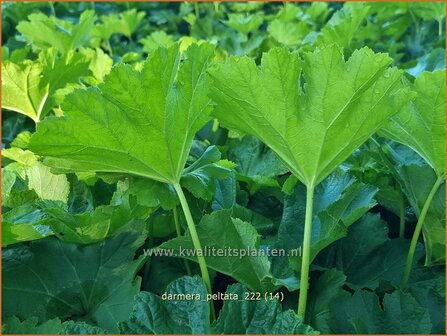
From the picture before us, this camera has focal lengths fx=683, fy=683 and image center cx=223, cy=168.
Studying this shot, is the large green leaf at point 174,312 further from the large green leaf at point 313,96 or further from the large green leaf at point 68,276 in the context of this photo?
the large green leaf at point 313,96

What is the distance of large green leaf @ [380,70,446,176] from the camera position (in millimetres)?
1046

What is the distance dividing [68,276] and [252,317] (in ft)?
1.00

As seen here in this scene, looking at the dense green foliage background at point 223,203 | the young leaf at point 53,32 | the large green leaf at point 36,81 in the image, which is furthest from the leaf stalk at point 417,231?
the young leaf at point 53,32

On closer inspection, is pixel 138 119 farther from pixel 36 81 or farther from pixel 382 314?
pixel 36 81

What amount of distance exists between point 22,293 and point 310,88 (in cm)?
53

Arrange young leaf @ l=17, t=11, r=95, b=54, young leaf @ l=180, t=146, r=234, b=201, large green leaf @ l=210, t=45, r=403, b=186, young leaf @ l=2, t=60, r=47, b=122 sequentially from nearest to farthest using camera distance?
large green leaf @ l=210, t=45, r=403, b=186 → young leaf @ l=180, t=146, r=234, b=201 → young leaf @ l=2, t=60, r=47, b=122 → young leaf @ l=17, t=11, r=95, b=54

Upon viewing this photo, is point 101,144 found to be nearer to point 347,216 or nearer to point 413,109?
point 347,216

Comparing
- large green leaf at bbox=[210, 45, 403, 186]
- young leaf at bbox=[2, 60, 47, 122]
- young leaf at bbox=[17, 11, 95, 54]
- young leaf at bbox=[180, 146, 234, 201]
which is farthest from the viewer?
young leaf at bbox=[17, 11, 95, 54]

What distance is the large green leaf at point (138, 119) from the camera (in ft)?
3.13

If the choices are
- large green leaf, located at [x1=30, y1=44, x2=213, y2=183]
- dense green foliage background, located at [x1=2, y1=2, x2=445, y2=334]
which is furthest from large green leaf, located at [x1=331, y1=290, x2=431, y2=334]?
large green leaf, located at [x1=30, y1=44, x2=213, y2=183]

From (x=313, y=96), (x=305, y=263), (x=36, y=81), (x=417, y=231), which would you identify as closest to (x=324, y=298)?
(x=305, y=263)

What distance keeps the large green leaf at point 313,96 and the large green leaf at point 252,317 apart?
21 cm

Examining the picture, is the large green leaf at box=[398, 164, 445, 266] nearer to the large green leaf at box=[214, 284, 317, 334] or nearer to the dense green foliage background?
the dense green foliage background

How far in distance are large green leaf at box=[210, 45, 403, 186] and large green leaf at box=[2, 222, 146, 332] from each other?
0.27 meters
